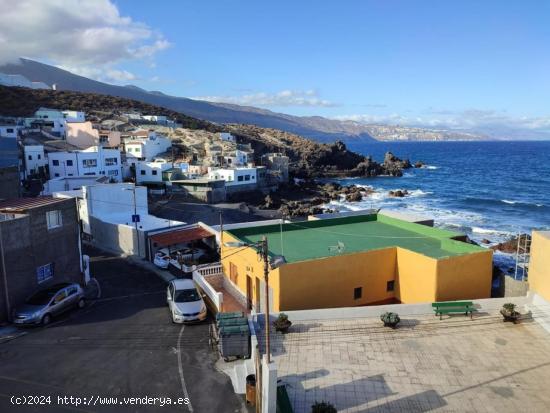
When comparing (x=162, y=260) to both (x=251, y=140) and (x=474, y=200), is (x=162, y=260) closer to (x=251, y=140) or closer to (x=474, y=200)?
(x=474, y=200)

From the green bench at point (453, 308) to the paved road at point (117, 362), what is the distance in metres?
7.45

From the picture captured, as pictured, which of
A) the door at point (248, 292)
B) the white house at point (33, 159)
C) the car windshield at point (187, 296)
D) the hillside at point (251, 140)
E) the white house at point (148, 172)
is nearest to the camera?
the car windshield at point (187, 296)

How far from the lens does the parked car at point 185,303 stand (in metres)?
17.0

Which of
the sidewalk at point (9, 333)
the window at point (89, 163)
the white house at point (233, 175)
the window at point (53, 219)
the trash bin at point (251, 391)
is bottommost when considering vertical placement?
the sidewalk at point (9, 333)

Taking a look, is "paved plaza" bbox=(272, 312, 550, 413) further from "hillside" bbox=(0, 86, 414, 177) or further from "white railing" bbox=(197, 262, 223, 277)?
"hillside" bbox=(0, 86, 414, 177)

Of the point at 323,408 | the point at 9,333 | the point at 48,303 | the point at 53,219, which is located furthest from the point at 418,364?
the point at 53,219

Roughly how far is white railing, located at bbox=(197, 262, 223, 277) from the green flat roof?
6.73 feet

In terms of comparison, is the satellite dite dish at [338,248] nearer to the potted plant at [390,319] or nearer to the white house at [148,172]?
the potted plant at [390,319]

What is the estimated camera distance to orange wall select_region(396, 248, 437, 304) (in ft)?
51.5

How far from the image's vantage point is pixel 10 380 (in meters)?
12.9

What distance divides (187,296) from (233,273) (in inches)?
105

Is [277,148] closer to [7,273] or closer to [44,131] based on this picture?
[44,131]

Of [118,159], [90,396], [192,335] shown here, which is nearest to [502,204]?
[118,159]

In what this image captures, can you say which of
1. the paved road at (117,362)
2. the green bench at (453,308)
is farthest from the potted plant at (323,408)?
the green bench at (453,308)
